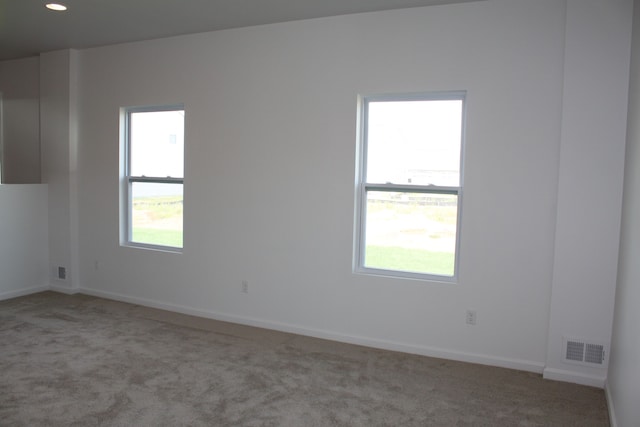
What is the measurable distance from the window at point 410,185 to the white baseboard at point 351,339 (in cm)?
59

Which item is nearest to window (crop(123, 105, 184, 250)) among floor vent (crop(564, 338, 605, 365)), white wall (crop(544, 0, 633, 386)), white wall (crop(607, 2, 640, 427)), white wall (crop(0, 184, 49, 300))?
white wall (crop(0, 184, 49, 300))

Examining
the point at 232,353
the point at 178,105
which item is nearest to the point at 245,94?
the point at 178,105

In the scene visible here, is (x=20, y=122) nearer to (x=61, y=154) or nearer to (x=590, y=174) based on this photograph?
(x=61, y=154)

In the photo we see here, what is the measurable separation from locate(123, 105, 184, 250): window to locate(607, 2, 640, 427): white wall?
157 inches

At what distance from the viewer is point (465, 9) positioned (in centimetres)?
365

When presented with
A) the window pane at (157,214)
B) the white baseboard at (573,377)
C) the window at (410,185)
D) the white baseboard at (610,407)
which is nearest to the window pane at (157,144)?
the window pane at (157,214)

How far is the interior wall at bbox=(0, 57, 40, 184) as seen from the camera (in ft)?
19.6

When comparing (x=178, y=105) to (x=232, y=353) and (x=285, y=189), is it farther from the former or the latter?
(x=232, y=353)

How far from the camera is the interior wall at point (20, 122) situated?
596 cm

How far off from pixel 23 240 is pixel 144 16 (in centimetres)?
312

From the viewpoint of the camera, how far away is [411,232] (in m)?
4.04

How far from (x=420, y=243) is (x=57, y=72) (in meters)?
4.68

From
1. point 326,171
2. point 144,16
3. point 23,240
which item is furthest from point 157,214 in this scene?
point 326,171

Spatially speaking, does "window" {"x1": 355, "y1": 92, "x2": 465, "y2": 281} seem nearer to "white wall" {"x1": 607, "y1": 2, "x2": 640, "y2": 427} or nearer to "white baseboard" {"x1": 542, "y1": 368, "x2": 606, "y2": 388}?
"white baseboard" {"x1": 542, "y1": 368, "x2": 606, "y2": 388}
